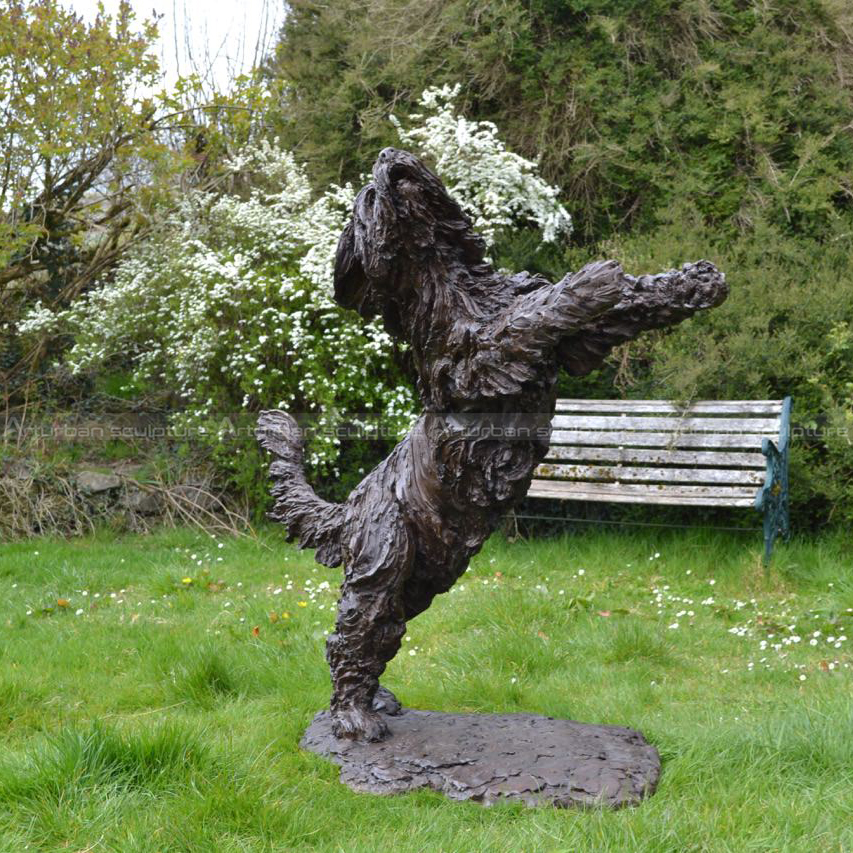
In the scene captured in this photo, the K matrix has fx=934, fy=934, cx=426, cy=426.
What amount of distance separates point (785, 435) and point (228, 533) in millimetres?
4507

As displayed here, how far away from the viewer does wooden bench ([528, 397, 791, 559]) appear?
252 inches

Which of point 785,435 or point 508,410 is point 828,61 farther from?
point 508,410

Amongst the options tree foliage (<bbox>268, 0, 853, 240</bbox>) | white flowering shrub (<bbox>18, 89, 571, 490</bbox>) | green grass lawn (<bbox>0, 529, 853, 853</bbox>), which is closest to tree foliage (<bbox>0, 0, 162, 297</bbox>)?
white flowering shrub (<bbox>18, 89, 571, 490</bbox>)

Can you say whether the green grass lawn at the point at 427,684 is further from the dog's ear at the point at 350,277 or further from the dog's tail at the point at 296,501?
the dog's ear at the point at 350,277

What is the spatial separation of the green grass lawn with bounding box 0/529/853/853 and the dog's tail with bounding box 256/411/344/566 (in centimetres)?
74

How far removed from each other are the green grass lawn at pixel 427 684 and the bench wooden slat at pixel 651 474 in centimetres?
48

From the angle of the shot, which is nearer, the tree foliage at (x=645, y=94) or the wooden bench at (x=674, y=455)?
the wooden bench at (x=674, y=455)

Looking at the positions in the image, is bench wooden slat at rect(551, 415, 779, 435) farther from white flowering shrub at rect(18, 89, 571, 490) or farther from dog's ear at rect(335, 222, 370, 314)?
dog's ear at rect(335, 222, 370, 314)

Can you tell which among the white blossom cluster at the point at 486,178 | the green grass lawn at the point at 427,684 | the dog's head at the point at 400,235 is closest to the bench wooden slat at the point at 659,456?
the green grass lawn at the point at 427,684

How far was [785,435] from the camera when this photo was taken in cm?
640

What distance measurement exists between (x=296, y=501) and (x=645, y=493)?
3783 mm

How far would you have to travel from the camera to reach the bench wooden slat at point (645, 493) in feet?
21.0

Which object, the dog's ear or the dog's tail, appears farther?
the dog's tail

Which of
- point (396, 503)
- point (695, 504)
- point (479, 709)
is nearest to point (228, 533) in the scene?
point (695, 504)
